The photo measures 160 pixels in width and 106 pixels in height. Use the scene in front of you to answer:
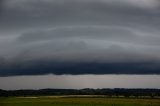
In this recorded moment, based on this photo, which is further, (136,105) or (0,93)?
Result: (0,93)

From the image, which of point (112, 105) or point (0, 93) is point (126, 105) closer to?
point (112, 105)

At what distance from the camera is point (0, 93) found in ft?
451

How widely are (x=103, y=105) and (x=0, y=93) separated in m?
61.2

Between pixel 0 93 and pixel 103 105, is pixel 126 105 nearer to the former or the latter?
pixel 103 105

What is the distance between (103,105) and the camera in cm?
8781

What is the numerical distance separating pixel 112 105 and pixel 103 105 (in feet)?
7.24

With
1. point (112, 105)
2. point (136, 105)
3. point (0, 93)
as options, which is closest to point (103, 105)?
point (112, 105)

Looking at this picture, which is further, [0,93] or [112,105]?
[0,93]

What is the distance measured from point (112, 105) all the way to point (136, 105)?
5.75 m

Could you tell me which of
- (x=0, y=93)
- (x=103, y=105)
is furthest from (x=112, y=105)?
(x=0, y=93)

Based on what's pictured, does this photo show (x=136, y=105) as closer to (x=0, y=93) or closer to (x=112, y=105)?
(x=112, y=105)

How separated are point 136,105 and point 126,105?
2.36 metres

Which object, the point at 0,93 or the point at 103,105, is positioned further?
the point at 0,93

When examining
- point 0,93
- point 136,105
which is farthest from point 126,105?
point 0,93
